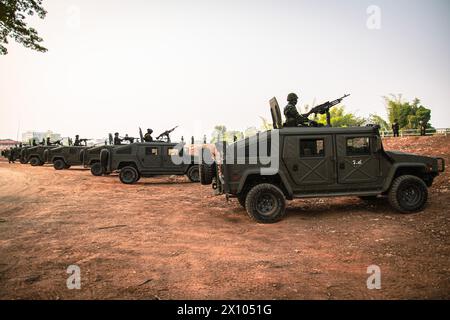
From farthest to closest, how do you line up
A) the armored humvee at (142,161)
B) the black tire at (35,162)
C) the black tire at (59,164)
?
1. the black tire at (35,162)
2. the black tire at (59,164)
3. the armored humvee at (142,161)

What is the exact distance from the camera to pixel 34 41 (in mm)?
10719

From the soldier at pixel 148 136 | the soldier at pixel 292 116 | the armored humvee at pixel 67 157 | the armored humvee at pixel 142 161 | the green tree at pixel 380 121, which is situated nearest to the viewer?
the soldier at pixel 292 116

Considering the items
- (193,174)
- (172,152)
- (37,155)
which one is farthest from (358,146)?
(37,155)

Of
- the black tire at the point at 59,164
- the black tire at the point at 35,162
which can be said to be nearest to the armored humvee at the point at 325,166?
the black tire at the point at 59,164

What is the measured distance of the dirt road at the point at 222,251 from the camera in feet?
9.39

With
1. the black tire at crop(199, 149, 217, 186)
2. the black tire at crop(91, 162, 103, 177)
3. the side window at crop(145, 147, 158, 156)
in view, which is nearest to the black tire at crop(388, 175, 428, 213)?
the black tire at crop(199, 149, 217, 186)

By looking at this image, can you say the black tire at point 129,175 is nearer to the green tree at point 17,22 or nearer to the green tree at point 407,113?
the green tree at point 17,22

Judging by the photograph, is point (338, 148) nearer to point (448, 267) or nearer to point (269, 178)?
point (269, 178)

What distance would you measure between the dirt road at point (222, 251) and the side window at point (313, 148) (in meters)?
1.34

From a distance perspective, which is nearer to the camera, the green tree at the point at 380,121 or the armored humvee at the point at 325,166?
the armored humvee at the point at 325,166
